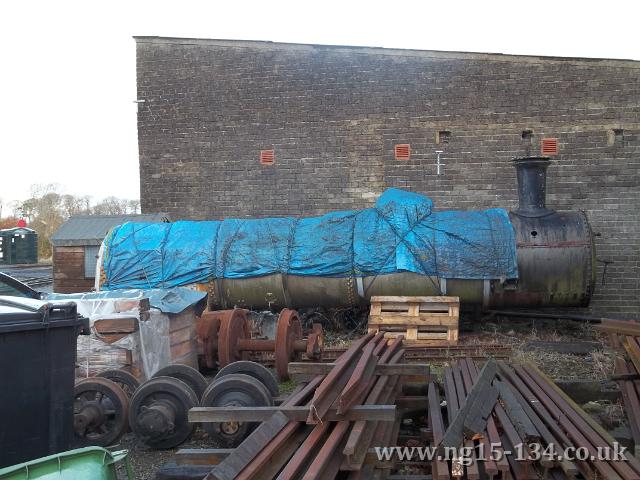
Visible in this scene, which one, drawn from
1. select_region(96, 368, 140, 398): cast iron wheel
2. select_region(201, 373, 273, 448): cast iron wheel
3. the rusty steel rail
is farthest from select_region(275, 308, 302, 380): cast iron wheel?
select_region(96, 368, 140, 398): cast iron wheel

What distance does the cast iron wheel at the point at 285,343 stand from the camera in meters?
7.65

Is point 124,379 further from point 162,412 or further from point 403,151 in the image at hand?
point 403,151

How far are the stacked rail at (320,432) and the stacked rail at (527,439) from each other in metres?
0.47

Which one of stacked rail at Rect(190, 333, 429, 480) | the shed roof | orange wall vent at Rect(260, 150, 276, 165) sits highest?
orange wall vent at Rect(260, 150, 276, 165)

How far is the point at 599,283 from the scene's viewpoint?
12.8 meters

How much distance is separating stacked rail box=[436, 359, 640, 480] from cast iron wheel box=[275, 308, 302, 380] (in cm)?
269

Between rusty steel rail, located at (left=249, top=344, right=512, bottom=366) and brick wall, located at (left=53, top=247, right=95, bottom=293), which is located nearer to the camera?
rusty steel rail, located at (left=249, top=344, right=512, bottom=366)

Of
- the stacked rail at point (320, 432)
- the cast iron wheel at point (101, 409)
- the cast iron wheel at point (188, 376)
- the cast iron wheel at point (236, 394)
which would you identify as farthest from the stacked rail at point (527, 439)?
the cast iron wheel at point (101, 409)

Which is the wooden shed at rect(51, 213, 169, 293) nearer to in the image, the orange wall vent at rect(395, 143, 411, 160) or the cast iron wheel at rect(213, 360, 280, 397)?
the orange wall vent at rect(395, 143, 411, 160)

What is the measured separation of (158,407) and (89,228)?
8550mm

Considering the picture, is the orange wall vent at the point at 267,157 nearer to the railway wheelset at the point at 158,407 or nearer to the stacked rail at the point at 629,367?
the railway wheelset at the point at 158,407

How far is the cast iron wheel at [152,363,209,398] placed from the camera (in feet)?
21.0

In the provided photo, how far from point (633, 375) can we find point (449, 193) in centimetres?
770

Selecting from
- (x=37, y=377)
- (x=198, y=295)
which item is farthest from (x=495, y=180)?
(x=37, y=377)
